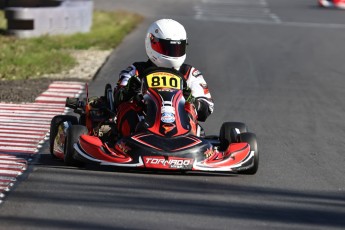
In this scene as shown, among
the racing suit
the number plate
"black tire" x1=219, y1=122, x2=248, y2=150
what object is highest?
the number plate

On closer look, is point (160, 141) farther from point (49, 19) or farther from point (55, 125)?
point (49, 19)

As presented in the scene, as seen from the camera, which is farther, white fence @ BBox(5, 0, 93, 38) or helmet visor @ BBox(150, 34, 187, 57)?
white fence @ BBox(5, 0, 93, 38)

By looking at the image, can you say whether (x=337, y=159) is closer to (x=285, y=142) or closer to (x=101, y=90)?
(x=285, y=142)

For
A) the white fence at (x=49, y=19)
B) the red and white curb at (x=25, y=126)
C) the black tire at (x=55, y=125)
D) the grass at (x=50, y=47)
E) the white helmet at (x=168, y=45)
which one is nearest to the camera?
the red and white curb at (x=25, y=126)

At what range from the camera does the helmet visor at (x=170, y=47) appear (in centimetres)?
909

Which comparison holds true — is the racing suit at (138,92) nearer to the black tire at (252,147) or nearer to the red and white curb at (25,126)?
the black tire at (252,147)

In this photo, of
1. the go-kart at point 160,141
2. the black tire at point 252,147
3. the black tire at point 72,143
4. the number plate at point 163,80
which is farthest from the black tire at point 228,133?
the black tire at point 72,143

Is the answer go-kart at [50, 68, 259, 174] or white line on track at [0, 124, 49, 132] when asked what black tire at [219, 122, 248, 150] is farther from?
white line on track at [0, 124, 49, 132]

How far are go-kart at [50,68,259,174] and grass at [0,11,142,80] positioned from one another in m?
6.37

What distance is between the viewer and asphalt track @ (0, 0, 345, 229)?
659 cm

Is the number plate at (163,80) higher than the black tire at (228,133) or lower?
higher

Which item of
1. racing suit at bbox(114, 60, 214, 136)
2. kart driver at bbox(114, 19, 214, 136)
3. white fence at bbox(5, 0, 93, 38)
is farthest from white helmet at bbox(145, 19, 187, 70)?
white fence at bbox(5, 0, 93, 38)

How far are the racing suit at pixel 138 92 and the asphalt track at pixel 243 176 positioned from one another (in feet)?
2.21

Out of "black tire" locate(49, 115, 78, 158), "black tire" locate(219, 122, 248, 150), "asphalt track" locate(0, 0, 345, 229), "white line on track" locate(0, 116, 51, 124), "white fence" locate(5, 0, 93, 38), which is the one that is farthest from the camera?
"white fence" locate(5, 0, 93, 38)
